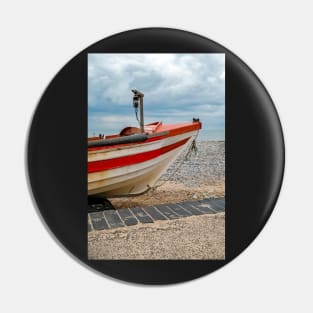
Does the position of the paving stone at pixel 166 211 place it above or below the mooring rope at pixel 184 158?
below

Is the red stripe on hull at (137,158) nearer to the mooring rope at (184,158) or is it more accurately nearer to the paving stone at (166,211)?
the mooring rope at (184,158)

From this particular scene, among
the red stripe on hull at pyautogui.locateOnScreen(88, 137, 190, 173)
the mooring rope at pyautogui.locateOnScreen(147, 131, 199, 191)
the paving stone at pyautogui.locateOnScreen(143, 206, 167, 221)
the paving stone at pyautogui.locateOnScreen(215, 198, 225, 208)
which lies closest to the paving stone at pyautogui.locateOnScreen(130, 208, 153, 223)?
the paving stone at pyautogui.locateOnScreen(143, 206, 167, 221)

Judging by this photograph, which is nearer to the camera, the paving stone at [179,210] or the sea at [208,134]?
the sea at [208,134]

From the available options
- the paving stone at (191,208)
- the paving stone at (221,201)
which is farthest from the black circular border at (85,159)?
the paving stone at (191,208)

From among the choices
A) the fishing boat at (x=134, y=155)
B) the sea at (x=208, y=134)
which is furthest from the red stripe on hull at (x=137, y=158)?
the sea at (x=208, y=134)

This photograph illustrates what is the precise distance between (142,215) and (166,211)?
0.13 meters

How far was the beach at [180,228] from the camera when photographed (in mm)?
2402

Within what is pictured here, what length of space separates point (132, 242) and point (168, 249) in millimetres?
190

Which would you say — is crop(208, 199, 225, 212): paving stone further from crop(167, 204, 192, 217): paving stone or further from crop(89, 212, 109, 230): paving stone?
crop(89, 212, 109, 230): paving stone

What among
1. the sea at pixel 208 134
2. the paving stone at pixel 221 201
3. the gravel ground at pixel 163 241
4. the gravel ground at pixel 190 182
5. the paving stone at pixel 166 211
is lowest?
the gravel ground at pixel 163 241

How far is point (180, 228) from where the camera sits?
2439mm

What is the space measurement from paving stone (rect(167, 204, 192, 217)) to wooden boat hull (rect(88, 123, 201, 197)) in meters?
0.16

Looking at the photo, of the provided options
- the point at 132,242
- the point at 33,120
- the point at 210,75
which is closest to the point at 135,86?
the point at 210,75

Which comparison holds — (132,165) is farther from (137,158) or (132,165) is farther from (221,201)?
(221,201)
